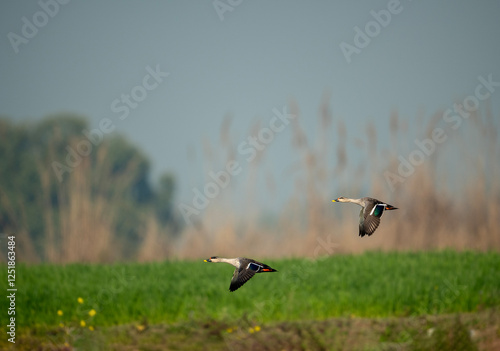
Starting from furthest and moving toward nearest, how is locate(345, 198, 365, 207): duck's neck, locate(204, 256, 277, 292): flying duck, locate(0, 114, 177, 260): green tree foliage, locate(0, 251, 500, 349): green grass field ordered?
locate(0, 114, 177, 260): green tree foliage
locate(0, 251, 500, 349): green grass field
locate(345, 198, 365, 207): duck's neck
locate(204, 256, 277, 292): flying duck

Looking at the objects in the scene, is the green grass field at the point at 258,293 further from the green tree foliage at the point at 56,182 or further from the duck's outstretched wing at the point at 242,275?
the green tree foliage at the point at 56,182

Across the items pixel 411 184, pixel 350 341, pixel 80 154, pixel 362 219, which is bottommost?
pixel 350 341

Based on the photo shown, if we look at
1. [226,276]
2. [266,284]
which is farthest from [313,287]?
[226,276]

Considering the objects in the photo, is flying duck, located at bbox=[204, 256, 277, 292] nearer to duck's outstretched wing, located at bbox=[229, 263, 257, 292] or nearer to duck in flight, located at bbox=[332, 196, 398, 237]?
duck's outstretched wing, located at bbox=[229, 263, 257, 292]

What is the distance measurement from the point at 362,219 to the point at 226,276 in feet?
21.7

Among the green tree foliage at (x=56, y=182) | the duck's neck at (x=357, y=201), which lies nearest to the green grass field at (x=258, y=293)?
the duck's neck at (x=357, y=201)

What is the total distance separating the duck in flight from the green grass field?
4.31 meters

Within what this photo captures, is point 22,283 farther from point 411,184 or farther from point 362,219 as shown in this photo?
point 362,219

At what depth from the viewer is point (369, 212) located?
3.80 ft

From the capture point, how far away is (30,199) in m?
22.2

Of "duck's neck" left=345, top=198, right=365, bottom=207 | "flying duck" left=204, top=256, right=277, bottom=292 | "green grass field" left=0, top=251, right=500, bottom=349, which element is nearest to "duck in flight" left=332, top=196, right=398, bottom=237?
"duck's neck" left=345, top=198, right=365, bottom=207

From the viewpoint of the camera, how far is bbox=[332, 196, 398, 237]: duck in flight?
111cm

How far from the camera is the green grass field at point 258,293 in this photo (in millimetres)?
6273

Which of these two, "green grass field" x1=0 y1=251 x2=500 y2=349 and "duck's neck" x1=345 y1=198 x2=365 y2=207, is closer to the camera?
"duck's neck" x1=345 y1=198 x2=365 y2=207
